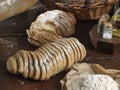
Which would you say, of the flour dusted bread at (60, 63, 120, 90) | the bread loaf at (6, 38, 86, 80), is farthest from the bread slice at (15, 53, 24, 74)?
the flour dusted bread at (60, 63, 120, 90)

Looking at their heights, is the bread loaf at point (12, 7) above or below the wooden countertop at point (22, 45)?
above

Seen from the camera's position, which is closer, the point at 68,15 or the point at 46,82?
the point at 46,82

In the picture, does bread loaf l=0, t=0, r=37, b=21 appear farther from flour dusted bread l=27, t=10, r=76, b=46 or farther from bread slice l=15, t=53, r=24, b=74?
bread slice l=15, t=53, r=24, b=74

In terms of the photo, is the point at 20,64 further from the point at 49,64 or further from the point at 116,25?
the point at 116,25

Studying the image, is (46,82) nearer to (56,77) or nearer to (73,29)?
(56,77)

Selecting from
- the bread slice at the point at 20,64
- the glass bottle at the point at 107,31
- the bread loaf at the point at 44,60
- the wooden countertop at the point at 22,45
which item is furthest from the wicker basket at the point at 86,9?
the bread slice at the point at 20,64

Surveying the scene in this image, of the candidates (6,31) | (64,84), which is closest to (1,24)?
(6,31)

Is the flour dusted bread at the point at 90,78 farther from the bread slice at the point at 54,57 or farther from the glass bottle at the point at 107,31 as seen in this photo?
the glass bottle at the point at 107,31

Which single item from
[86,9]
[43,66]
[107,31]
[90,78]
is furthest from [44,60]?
[86,9]
